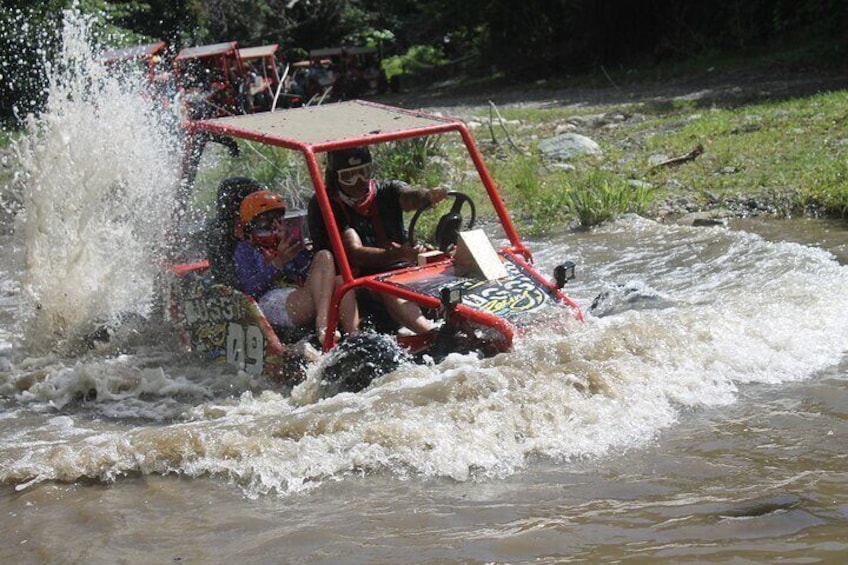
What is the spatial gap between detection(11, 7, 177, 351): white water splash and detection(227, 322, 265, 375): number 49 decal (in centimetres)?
118

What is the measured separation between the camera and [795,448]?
517cm

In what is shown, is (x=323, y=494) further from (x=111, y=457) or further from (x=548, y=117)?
(x=548, y=117)

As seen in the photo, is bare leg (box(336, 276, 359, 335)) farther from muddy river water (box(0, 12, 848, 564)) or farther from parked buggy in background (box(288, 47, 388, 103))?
parked buggy in background (box(288, 47, 388, 103))

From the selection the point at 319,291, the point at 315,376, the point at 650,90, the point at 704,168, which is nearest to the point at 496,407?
the point at 315,376

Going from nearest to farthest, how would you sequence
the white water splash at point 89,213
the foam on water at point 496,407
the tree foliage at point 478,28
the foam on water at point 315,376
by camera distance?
the foam on water at point 496,407 → the foam on water at point 315,376 → the white water splash at point 89,213 → the tree foliage at point 478,28

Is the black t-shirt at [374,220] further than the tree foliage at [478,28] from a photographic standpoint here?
No

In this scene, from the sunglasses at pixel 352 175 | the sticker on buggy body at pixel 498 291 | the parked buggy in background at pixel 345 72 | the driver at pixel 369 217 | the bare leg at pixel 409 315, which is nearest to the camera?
the sticker on buggy body at pixel 498 291

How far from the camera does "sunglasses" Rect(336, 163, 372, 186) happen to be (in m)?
7.02

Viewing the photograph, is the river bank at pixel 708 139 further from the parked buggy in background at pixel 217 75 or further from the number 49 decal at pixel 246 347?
the parked buggy in background at pixel 217 75

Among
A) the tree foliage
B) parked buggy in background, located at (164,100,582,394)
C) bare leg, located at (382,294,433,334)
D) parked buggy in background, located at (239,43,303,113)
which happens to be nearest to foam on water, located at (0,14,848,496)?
parked buggy in background, located at (164,100,582,394)

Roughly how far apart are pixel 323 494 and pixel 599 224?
6330mm

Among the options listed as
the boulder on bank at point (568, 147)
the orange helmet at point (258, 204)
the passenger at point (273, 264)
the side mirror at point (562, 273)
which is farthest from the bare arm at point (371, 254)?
the boulder on bank at point (568, 147)

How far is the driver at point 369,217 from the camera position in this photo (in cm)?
676

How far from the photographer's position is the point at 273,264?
7.22 meters
